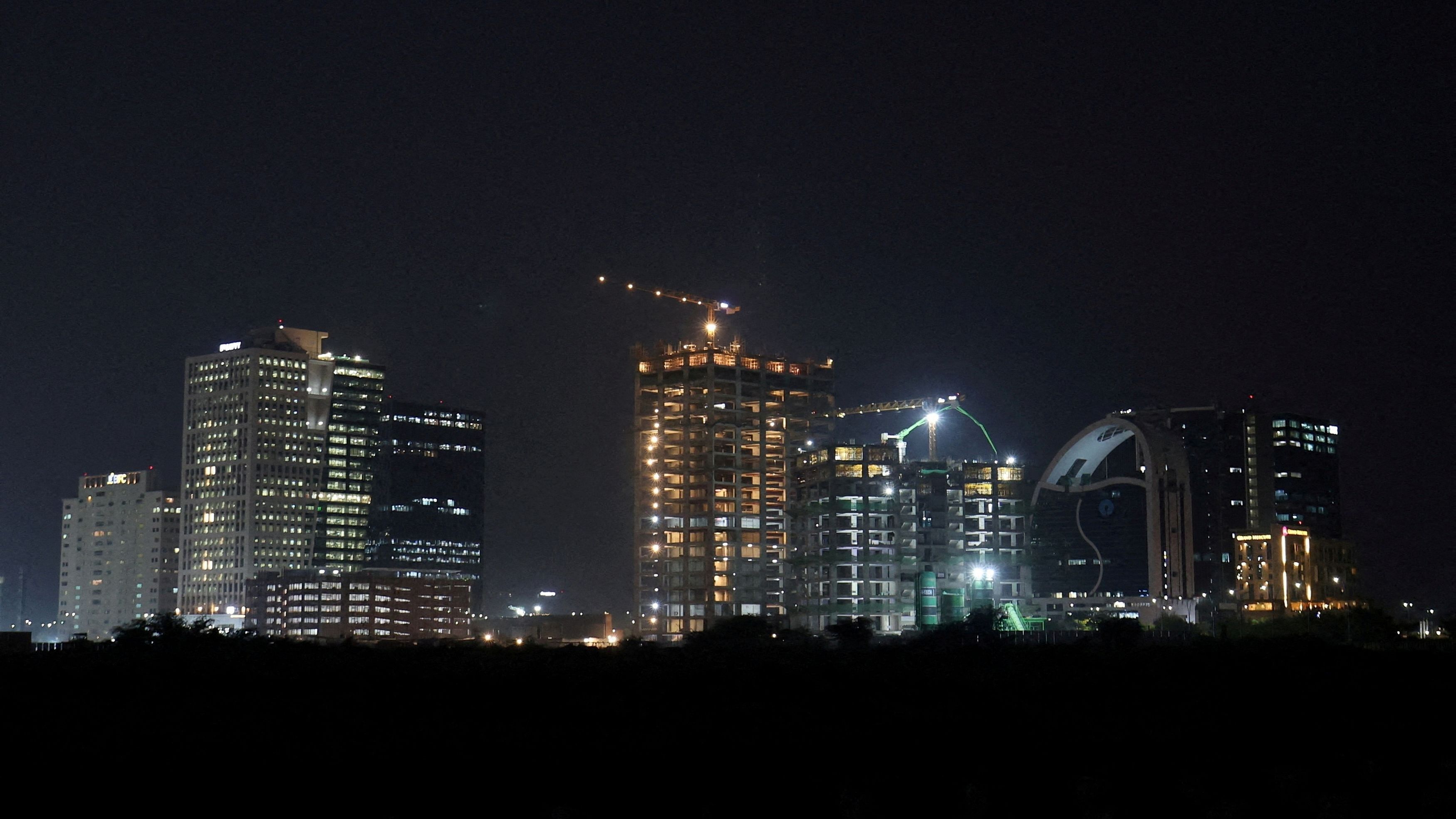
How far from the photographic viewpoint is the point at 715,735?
56.0 metres

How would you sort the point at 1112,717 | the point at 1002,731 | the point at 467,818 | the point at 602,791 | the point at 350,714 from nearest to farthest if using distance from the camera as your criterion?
the point at 467,818
the point at 602,791
the point at 350,714
the point at 1002,731
the point at 1112,717

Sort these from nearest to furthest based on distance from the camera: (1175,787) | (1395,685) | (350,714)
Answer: (1175,787) < (350,714) < (1395,685)

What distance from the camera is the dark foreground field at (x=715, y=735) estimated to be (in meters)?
47.2

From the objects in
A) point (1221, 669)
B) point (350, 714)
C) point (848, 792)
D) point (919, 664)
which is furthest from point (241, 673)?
point (1221, 669)

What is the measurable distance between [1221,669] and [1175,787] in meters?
35.5

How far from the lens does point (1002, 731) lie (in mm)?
61312

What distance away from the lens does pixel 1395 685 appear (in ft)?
265

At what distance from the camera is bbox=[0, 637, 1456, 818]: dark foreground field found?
47188 mm

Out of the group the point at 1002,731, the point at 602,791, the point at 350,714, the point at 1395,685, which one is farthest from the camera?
the point at 1395,685

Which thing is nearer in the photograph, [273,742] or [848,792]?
[848,792]

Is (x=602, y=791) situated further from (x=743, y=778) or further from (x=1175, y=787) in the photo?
(x=1175, y=787)

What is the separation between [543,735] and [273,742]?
8.91 metres

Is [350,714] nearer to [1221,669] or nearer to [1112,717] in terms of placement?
[1112,717]

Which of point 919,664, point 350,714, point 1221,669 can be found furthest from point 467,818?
point 1221,669
